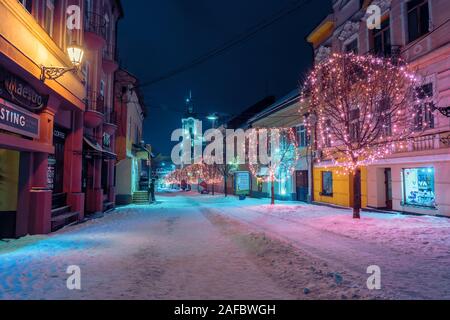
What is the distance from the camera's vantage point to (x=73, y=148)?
14.4 metres

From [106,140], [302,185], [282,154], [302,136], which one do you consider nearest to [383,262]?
[282,154]

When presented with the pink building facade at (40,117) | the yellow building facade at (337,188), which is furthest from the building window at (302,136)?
the pink building facade at (40,117)

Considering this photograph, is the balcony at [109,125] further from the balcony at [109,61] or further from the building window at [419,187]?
the building window at [419,187]

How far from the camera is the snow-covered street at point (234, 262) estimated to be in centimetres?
513

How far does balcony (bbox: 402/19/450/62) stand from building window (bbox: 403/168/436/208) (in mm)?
4896

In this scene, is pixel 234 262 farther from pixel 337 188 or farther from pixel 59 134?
pixel 337 188

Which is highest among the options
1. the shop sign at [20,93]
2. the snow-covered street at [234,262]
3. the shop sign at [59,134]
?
the shop sign at [20,93]

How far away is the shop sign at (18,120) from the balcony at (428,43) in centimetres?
1475

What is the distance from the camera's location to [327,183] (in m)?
22.7

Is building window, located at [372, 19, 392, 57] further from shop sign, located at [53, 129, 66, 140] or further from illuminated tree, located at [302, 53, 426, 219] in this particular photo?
shop sign, located at [53, 129, 66, 140]

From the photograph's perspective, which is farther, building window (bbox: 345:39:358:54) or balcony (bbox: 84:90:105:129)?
building window (bbox: 345:39:358:54)

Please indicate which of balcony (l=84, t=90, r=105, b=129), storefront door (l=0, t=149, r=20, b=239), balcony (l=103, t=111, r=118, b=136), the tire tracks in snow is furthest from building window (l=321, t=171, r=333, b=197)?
storefront door (l=0, t=149, r=20, b=239)

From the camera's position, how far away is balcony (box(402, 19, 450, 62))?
13.3m

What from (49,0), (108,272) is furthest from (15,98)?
(108,272)
